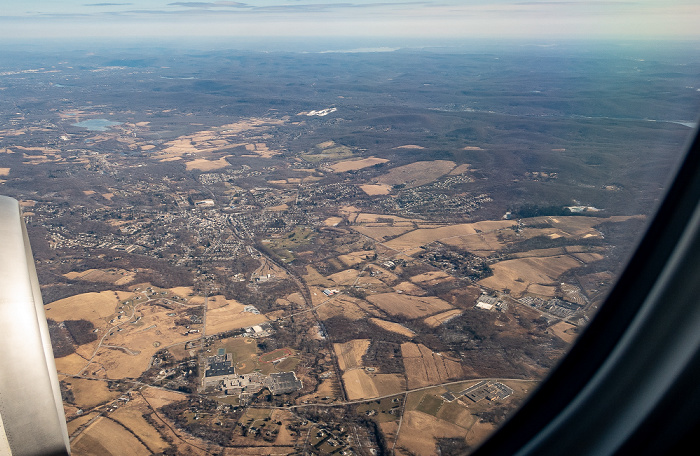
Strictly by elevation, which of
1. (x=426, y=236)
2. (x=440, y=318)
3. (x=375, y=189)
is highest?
(x=440, y=318)

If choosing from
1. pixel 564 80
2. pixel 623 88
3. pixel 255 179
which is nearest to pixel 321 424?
pixel 623 88

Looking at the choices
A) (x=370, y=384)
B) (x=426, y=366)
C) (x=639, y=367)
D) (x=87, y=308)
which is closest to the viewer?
(x=639, y=367)

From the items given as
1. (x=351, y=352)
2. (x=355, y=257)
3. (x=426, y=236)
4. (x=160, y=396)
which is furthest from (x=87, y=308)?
(x=426, y=236)

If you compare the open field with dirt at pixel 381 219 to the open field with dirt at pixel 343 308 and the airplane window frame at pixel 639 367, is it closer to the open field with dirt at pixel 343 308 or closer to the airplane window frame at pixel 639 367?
the open field with dirt at pixel 343 308

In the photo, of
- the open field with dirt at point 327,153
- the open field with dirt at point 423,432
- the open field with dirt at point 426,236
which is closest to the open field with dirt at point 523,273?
the open field with dirt at point 426,236

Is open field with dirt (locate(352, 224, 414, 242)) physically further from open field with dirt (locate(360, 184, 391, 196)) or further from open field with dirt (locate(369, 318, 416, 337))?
open field with dirt (locate(369, 318, 416, 337))

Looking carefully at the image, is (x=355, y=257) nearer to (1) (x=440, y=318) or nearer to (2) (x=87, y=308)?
(1) (x=440, y=318)
